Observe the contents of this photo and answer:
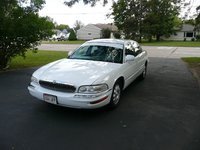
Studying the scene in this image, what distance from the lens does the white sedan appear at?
4066 mm

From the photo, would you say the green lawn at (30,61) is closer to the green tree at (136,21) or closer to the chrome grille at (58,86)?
the chrome grille at (58,86)

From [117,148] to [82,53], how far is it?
3188 mm

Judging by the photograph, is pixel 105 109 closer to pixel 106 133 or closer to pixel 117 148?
pixel 106 133

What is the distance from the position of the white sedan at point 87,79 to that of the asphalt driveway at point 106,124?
1.23 feet

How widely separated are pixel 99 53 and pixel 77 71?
129cm

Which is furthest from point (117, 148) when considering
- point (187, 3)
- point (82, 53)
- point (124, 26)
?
point (124, 26)

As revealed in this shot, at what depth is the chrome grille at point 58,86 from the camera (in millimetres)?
4098

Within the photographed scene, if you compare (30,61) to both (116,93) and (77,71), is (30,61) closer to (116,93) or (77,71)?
(77,71)

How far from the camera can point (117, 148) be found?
10.8ft

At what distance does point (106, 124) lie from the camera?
161 inches

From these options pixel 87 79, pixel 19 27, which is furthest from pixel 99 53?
pixel 19 27

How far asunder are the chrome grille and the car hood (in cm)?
7

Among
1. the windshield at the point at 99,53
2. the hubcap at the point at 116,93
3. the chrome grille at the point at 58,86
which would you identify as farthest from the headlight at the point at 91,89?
the windshield at the point at 99,53

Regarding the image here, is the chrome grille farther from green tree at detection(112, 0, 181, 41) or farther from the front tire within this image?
green tree at detection(112, 0, 181, 41)
